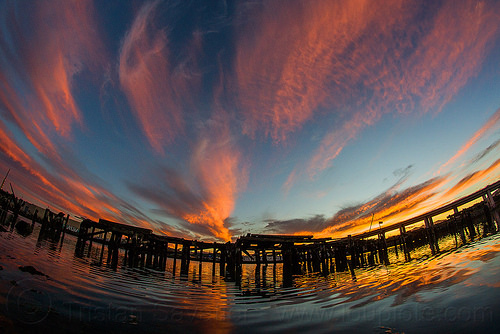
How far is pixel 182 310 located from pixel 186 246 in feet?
78.2

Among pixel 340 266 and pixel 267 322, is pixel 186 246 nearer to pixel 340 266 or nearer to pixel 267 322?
pixel 340 266

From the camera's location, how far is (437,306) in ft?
12.0

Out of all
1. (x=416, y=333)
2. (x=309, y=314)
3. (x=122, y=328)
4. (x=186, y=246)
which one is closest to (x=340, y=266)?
(x=186, y=246)

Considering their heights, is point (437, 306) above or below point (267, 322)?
above

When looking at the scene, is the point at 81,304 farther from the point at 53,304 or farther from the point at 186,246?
the point at 186,246

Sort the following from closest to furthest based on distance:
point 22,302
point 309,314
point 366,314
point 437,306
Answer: point 22,302 → point 437,306 → point 366,314 → point 309,314

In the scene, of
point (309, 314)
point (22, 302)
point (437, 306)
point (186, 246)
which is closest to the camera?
point (22, 302)

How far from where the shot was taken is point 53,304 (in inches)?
133

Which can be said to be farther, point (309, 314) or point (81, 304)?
point (309, 314)

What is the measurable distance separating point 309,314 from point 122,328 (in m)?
3.78

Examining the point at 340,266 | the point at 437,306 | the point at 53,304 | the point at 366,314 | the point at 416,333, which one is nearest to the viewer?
the point at 416,333

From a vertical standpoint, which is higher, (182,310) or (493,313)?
(493,313)

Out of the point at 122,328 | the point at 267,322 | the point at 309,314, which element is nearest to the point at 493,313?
the point at 309,314

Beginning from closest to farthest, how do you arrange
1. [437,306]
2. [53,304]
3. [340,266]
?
[53,304]
[437,306]
[340,266]
